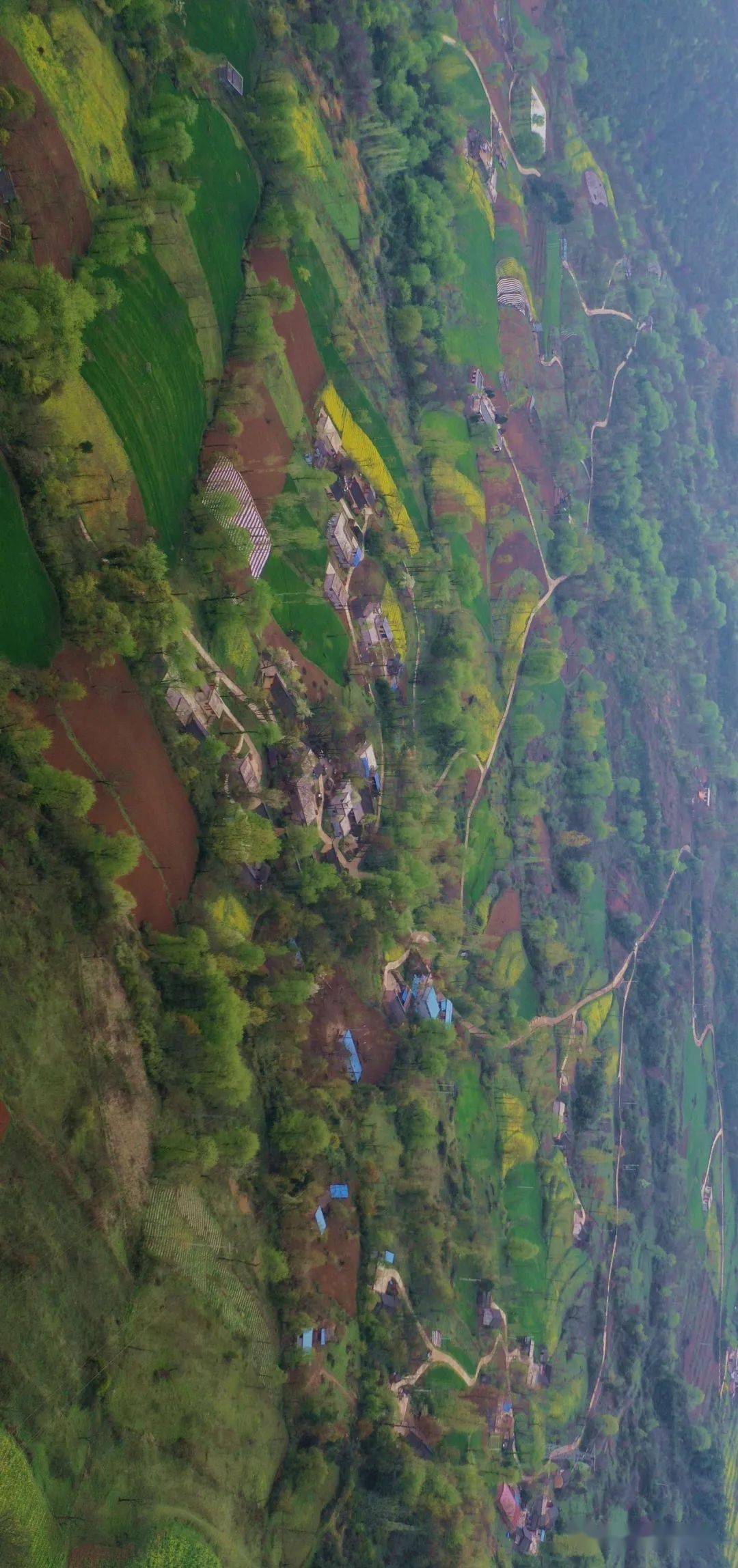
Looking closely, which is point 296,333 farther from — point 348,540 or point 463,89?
point 463,89

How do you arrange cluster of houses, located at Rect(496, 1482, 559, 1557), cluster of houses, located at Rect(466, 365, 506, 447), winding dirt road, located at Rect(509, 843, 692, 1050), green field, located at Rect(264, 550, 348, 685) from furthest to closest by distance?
cluster of houses, located at Rect(466, 365, 506, 447) → winding dirt road, located at Rect(509, 843, 692, 1050) → cluster of houses, located at Rect(496, 1482, 559, 1557) → green field, located at Rect(264, 550, 348, 685)

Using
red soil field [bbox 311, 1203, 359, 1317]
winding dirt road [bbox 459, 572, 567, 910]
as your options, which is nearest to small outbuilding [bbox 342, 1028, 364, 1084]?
red soil field [bbox 311, 1203, 359, 1317]

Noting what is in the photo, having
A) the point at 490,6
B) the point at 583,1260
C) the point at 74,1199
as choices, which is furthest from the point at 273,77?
the point at 583,1260

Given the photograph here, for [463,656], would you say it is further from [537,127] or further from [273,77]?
[537,127]

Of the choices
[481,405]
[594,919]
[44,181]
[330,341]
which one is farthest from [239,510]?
[594,919]

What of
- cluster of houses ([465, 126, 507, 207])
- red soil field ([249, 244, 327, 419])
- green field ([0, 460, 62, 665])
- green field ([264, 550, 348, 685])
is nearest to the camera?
green field ([0, 460, 62, 665])

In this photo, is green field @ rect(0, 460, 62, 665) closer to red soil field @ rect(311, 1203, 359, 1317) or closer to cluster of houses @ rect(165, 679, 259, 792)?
cluster of houses @ rect(165, 679, 259, 792)

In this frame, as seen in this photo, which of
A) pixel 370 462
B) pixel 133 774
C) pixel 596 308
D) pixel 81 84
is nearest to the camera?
pixel 81 84
